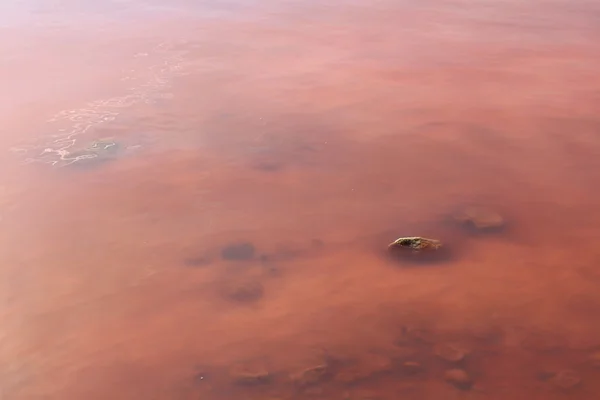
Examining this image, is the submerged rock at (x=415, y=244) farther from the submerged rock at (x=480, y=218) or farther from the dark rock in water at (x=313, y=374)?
the dark rock in water at (x=313, y=374)

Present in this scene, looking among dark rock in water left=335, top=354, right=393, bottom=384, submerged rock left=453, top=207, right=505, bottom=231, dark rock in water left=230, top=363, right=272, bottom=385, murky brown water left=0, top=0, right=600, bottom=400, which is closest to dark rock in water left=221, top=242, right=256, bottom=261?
murky brown water left=0, top=0, right=600, bottom=400

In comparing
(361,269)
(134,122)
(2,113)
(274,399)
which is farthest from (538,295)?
(2,113)

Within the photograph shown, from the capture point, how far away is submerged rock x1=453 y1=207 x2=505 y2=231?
2.76 metres

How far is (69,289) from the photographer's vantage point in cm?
249

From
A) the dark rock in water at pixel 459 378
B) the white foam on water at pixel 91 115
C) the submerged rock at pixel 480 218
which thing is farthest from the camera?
the white foam on water at pixel 91 115

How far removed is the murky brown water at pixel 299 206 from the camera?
2.17m

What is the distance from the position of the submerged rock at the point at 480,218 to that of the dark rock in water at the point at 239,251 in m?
0.90

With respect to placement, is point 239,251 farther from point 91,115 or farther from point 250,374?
point 91,115

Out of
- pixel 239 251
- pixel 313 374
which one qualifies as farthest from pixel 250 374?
pixel 239 251

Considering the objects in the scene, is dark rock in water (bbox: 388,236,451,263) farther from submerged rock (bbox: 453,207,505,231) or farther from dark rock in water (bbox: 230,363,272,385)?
dark rock in water (bbox: 230,363,272,385)

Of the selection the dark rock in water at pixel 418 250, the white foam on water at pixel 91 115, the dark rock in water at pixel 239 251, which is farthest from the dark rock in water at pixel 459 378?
the white foam on water at pixel 91 115

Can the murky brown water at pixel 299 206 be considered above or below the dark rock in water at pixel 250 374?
above

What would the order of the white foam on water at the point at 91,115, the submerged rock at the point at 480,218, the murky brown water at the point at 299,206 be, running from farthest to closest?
the white foam on water at the point at 91,115, the submerged rock at the point at 480,218, the murky brown water at the point at 299,206

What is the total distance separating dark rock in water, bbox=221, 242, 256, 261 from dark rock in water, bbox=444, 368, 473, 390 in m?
0.93
